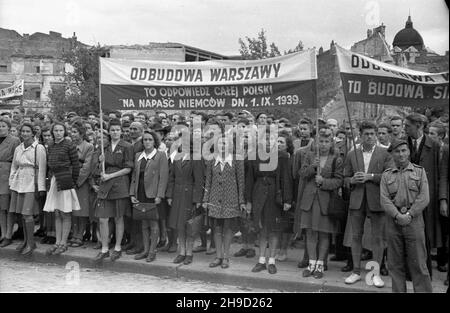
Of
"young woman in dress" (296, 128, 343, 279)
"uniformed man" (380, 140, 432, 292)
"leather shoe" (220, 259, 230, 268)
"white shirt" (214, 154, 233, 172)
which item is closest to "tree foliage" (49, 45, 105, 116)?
"white shirt" (214, 154, 233, 172)

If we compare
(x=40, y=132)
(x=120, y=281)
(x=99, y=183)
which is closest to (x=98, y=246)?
(x=99, y=183)

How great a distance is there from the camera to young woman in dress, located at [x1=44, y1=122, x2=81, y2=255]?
721 cm

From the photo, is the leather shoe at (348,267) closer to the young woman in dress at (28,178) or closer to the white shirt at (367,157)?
the white shirt at (367,157)

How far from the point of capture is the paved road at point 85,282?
238 inches

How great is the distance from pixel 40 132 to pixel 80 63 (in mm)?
21606

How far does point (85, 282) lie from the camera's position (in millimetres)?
6340

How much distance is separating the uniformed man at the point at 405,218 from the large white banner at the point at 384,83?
77cm

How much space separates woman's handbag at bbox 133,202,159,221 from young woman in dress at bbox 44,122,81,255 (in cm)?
105

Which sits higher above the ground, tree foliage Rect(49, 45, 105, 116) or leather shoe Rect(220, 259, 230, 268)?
tree foliage Rect(49, 45, 105, 116)

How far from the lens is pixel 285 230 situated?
264 inches

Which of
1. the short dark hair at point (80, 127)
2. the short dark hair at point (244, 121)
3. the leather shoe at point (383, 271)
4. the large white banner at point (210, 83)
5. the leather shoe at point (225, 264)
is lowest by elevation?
the leather shoe at point (383, 271)

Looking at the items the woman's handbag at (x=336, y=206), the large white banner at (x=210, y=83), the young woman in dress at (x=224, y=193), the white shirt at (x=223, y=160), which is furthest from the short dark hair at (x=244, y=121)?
the woman's handbag at (x=336, y=206)

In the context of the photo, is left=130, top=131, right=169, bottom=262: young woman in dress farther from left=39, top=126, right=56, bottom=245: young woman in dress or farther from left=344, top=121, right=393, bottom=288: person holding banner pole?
left=344, top=121, right=393, bottom=288: person holding banner pole
